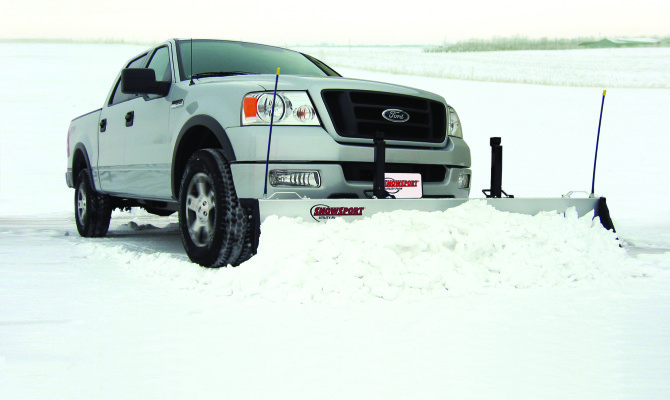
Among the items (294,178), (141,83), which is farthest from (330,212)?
(141,83)

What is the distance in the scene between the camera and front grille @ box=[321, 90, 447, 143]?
523 cm

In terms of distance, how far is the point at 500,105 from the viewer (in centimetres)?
2553

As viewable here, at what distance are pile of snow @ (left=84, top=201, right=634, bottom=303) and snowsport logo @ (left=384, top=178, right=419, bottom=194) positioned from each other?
41 cm

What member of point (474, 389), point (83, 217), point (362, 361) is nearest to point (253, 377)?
point (362, 361)

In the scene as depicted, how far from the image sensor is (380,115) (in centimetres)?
543

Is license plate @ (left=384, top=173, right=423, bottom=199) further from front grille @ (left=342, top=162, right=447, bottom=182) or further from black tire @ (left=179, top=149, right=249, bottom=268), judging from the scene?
black tire @ (left=179, top=149, right=249, bottom=268)

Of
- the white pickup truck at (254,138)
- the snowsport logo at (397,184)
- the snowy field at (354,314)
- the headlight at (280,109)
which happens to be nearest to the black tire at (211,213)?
the white pickup truck at (254,138)

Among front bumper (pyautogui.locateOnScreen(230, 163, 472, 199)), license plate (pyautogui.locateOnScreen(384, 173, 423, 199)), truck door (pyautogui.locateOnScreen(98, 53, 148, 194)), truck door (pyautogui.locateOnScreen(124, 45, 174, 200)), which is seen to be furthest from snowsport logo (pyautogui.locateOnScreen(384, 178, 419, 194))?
truck door (pyautogui.locateOnScreen(98, 53, 148, 194))

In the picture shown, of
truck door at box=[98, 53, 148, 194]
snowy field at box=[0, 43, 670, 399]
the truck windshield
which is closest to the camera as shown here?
snowy field at box=[0, 43, 670, 399]

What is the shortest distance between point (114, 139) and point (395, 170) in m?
3.39

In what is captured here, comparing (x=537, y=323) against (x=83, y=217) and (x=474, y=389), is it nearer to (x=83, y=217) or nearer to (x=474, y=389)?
(x=474, y=389)

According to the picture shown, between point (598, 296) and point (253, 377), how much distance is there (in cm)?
264

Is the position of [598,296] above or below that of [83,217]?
above

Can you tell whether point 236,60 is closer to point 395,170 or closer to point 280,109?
point 280,109
